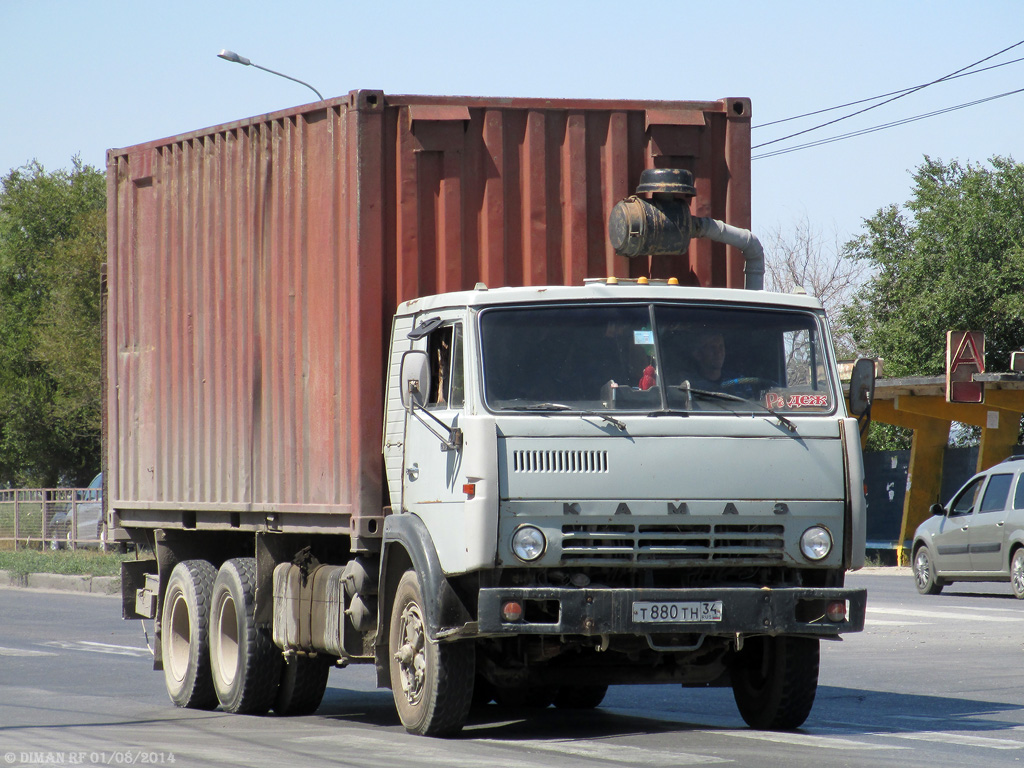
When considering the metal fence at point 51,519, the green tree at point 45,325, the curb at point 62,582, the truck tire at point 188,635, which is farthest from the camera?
the green tree at point 45,325

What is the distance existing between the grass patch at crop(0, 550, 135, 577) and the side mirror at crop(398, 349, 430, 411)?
53.6 ft

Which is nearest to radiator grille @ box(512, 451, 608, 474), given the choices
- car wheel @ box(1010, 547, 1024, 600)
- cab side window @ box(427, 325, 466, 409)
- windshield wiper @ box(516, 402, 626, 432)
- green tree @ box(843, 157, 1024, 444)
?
windshield wiper @ box(516, 402, 626, 432)

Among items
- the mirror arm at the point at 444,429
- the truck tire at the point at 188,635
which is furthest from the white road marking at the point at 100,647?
the mirror arm at the point at 444,429

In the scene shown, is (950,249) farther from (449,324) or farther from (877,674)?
(449,324)

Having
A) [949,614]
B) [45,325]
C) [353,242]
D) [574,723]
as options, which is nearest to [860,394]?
[574,723]

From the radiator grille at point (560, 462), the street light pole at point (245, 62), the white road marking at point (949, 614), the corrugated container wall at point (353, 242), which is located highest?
the street light pole at point (245, 62)

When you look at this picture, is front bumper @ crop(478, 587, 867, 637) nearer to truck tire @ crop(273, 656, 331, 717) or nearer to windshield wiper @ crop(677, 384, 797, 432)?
windshield wiper @ crop(677, 384, 797, 432)

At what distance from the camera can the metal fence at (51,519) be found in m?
31.7

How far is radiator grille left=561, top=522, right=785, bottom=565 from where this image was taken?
7488mm

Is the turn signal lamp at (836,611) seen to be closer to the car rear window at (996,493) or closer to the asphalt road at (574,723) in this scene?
the asphalt road at (574,723)

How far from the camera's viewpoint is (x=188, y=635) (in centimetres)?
1060

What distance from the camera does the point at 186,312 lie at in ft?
35.2

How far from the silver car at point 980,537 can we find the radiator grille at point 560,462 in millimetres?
12761

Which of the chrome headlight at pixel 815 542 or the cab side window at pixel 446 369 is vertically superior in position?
the cab side window at pixel 446 369
